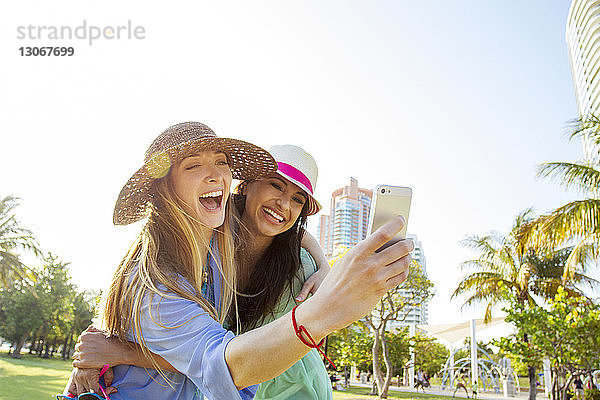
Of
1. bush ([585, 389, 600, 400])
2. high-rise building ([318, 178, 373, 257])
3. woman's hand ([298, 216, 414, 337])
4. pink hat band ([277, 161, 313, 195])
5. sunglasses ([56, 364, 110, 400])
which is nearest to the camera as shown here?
woman's hand ([298, 216, 414, 337])

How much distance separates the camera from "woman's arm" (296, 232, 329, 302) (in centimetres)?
245

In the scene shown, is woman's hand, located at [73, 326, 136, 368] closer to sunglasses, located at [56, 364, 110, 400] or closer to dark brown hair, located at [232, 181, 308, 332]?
sunglasses, located at [56, 364, 110, 400]

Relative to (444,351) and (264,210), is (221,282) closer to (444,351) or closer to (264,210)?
(264,210)

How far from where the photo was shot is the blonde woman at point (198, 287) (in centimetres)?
106

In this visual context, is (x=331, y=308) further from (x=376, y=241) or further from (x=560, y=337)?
(x=560, y=337)

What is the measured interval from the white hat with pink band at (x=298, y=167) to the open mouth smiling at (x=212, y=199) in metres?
0.73

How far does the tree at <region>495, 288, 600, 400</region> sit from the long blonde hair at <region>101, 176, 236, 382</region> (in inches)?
523

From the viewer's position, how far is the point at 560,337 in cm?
1305

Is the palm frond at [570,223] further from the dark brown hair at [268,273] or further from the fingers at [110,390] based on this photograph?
the fingers at [110,390]

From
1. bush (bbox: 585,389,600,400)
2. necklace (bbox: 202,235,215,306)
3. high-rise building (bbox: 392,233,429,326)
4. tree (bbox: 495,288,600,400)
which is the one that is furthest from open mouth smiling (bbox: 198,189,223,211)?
bush (bbox: 585,389,600,400)

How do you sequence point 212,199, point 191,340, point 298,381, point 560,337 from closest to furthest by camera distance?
point 191,340, point 212,199, point 298,381, point 560,337

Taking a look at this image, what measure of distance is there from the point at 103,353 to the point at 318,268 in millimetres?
1511

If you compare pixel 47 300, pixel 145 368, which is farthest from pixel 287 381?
pixel 47 300

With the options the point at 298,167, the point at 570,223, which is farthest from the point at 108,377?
the point at 570,223
